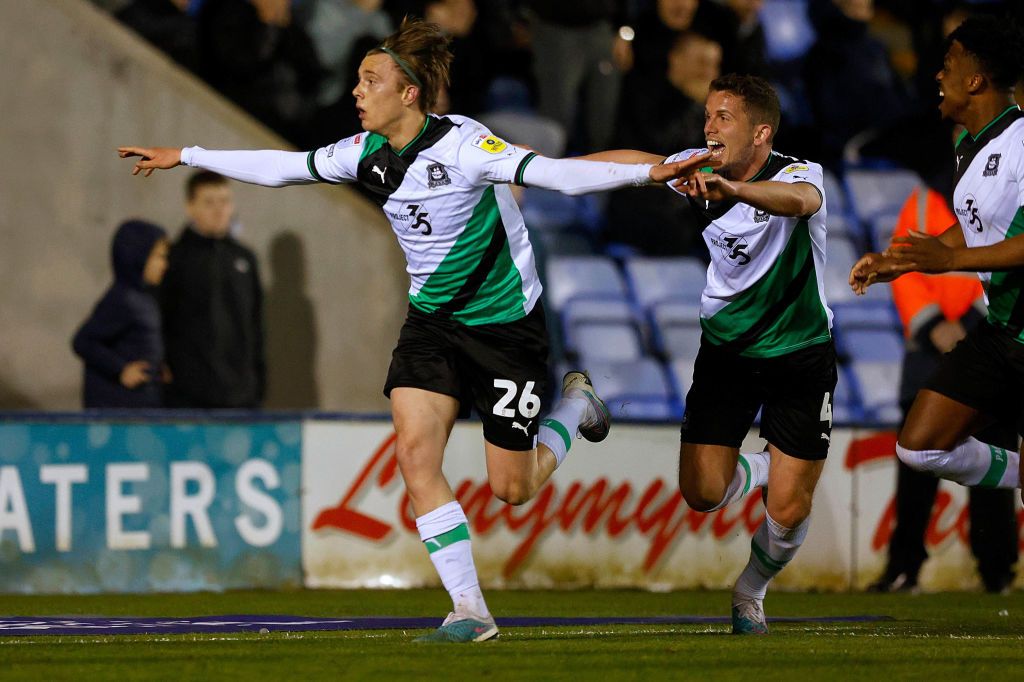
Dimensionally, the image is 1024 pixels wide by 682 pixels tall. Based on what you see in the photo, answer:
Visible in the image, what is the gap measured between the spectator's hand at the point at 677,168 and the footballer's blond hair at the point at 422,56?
47.0 inches

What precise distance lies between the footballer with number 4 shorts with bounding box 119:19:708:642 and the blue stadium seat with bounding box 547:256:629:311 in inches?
229

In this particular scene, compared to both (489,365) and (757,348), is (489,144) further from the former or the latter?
(757,348)

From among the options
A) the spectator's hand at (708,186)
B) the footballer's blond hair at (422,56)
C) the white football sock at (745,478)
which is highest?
the footballer's blond hair at (422,56)

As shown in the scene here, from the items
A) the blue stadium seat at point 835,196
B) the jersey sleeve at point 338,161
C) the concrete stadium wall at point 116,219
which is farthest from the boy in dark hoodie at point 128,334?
the blue stadium seat at point 835,196

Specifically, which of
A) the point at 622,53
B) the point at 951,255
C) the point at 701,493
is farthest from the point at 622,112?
the point at 951,255

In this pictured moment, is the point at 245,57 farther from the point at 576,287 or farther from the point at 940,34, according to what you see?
the point at 940,34

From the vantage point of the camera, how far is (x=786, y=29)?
15969 mm

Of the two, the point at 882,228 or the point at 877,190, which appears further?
the point at 877,190

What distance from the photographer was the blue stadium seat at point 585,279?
42.1 ft

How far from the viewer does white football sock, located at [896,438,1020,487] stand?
7.14m

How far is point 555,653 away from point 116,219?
679 cm

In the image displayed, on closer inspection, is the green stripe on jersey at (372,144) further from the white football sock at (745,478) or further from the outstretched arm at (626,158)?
the white football sock at (745,478)

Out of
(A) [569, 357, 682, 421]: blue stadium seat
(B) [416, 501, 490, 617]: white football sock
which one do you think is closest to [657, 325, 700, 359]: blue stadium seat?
(A) [569, 357, 682, 421]: blue stadium seat

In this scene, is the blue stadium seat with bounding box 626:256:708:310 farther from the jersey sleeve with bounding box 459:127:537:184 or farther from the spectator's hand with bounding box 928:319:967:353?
the jersey sleeve with bounding box 459:127:537:184
